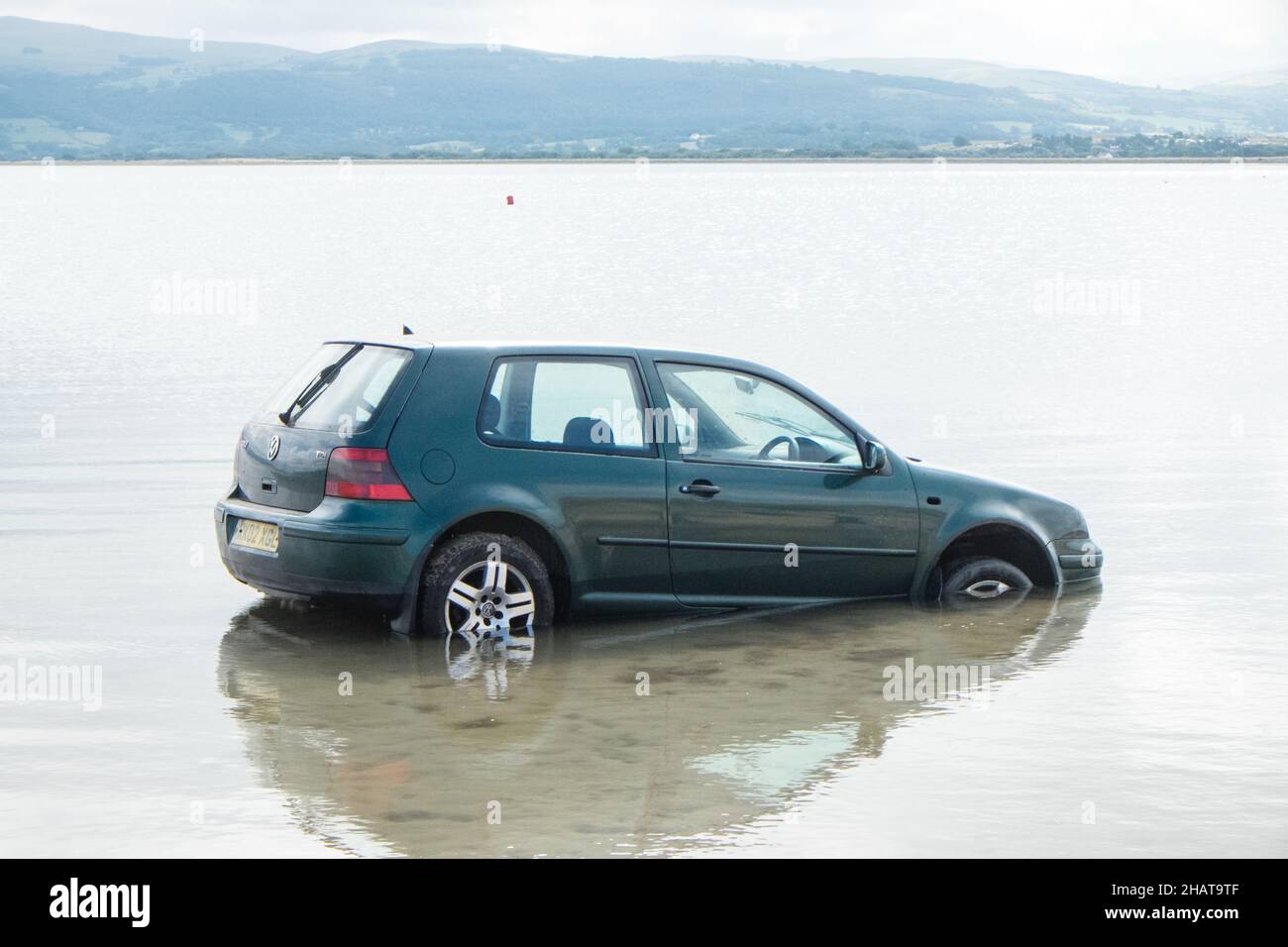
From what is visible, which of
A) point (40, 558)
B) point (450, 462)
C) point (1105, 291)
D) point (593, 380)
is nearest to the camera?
point (450, 462)

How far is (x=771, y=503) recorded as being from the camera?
9773 millimetres

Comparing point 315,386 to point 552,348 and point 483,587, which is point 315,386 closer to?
point 552,348

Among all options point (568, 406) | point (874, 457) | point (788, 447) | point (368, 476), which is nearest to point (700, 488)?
point (788, 447)

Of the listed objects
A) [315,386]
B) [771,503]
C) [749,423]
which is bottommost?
[771,503]

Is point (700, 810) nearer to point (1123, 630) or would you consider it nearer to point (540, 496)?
point (540, 496)

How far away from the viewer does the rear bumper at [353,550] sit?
891 centimetres

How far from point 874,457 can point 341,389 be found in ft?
9.12

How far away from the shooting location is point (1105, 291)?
44781mm

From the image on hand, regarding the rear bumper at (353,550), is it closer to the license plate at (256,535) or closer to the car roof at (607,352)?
the license plate at (256,535)

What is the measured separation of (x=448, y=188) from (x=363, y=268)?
11865 centimetres

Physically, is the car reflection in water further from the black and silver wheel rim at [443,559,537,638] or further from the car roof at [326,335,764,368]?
the car roof at [326,335,764,368]

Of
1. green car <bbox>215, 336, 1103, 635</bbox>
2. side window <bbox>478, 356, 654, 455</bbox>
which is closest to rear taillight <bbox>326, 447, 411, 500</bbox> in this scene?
green car <bbox>215, 336, 1103, 635</bbox>
